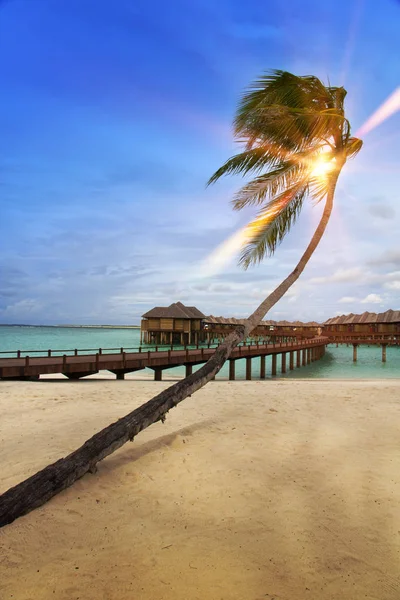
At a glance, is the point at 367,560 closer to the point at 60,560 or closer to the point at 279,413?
the point at 60,560

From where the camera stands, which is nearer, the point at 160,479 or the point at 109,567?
the point at 109,567

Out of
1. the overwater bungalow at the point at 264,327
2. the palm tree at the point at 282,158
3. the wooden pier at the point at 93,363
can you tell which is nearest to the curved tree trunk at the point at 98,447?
the palm tree at the point at 282,158

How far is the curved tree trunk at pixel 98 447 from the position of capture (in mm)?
3906

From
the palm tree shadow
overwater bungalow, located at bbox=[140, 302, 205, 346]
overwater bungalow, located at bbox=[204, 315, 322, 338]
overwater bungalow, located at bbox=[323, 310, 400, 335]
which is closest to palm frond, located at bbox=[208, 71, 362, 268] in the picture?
the palm tree shadow

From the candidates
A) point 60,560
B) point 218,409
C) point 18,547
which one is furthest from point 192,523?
point 218,409

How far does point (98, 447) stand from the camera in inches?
186

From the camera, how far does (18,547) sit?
3.33 meters

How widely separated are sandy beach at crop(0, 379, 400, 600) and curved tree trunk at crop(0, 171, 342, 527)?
5.9 inches

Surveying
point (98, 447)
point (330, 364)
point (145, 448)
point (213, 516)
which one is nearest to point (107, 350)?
point (330, 364)

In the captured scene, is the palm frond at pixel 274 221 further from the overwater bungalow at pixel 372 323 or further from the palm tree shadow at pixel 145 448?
the overwater bungalow at pixel 372 323

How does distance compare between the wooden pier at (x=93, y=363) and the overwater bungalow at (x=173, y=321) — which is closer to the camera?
the wooden pier at (x=93, y=363)

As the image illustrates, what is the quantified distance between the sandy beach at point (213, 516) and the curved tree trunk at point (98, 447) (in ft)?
0.49

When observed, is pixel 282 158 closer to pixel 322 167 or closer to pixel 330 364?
pixel 322 167

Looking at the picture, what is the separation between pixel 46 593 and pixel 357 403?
9368 millimetres
